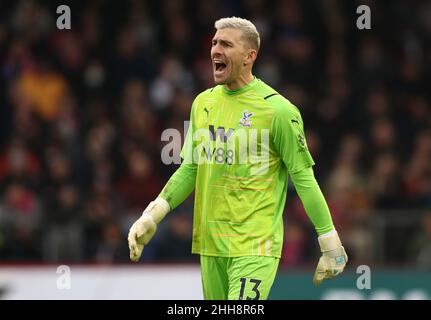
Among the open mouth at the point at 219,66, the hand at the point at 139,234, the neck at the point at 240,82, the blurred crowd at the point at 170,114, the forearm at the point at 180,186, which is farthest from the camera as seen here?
the blurred crowd at the point at 170,114

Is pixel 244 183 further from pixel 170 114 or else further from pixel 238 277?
pixel 170 114

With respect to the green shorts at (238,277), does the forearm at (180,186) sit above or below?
above

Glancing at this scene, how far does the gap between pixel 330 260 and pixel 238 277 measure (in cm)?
61

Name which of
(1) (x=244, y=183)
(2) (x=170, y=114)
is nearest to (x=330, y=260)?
(1) (x=244, y=183)

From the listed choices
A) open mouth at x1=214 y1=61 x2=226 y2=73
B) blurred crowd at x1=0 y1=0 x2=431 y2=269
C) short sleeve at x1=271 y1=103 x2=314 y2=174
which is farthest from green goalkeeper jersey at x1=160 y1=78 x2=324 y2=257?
blurred crowd at x1=0 y1=0 x2=431 y2=269

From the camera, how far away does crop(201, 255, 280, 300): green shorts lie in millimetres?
7031

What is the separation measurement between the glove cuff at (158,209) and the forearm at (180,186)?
4cm

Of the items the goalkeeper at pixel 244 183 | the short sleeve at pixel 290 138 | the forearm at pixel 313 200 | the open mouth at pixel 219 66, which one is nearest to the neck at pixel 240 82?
the goalkeeper at pixel 244 183

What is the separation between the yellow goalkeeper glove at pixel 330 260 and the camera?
711 cm

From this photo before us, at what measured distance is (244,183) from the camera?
728cm

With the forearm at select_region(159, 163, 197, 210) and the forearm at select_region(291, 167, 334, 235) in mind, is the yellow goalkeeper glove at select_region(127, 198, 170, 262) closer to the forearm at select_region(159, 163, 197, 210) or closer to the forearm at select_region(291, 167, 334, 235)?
the forearm at select_region(159, 163, 197, 210)

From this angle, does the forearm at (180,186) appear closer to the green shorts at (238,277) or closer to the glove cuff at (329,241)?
the green shorts at (238,277)

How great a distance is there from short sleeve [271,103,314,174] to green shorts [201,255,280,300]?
25.9 inches
